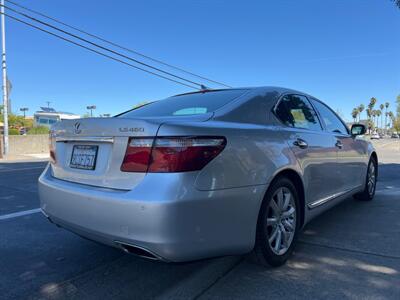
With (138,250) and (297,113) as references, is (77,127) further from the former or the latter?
(297,113)

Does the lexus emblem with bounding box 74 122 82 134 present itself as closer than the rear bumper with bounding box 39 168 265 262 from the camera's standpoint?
No

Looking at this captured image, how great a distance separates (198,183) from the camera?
2375 millimetres

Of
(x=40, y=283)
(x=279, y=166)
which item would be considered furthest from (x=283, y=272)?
(x=40, y=283)

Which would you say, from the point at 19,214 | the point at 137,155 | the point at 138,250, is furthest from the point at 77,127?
the point at 19,214

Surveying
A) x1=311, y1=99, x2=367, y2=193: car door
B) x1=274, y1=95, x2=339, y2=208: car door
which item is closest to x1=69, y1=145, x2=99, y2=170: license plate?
x1=274, y1=95, x2=339, y2=208: car door

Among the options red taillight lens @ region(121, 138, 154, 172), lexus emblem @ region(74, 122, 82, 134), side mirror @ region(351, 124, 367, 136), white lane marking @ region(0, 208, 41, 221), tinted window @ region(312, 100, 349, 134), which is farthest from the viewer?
side mirror @ region(351, 124, 367, 136)

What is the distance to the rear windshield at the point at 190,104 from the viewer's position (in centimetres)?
337

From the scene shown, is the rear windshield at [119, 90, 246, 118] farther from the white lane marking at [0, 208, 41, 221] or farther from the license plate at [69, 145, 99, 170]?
the white lane marking at [0, 208, 41, 221]

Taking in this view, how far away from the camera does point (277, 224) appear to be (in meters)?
3.18

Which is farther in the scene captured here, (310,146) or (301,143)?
(310,146)

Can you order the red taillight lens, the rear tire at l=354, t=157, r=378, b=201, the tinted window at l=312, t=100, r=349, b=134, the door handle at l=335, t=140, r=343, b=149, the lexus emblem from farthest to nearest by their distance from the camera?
the rear tire at l=354, t=157, r=378, b=201
the tinted window at l=312, t=100, r=349, b=134
the door handle at l=335, t=140, r=343, b=149
the lexus emblem
the red taillight lens

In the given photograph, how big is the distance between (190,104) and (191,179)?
148 centimetres

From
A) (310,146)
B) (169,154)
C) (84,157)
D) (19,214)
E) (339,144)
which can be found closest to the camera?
(169,154)

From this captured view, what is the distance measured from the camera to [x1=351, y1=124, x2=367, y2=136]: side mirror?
209 inches
